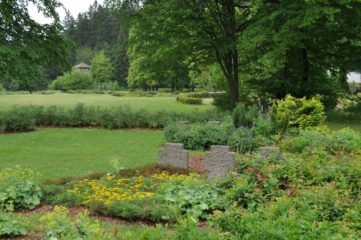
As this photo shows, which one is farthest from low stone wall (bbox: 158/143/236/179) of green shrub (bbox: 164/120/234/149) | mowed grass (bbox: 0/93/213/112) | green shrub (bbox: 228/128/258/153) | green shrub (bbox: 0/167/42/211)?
mowed grass (bbox: 0/93/213/112)

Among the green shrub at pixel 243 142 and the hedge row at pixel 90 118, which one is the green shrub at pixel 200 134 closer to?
the green shrub at pixel 243 142

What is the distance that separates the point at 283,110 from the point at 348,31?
8051 millimetres

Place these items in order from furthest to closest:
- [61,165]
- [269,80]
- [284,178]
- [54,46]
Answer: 1. [269,80]
2. [54,46]
3. [61,165]
4. [284,178]

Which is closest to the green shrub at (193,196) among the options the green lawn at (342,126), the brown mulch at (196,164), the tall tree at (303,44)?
the brown mulch at (196,164)

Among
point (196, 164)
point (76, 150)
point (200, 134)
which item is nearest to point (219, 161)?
point (196, 164)

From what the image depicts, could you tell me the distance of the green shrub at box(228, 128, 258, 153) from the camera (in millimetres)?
11586

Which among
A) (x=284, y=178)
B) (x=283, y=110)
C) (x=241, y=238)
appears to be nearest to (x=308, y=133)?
(x=283, y=110)

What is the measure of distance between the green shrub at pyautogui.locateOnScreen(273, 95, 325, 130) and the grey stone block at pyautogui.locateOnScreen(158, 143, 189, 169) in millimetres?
5324

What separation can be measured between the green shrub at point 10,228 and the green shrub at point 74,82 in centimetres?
7078

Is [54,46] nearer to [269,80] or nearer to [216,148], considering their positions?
[269,80]

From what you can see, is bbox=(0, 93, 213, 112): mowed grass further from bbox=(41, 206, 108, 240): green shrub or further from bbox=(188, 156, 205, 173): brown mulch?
bbox=(41, 206, 108, 240): green shrub

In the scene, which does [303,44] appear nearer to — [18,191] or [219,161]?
[219,161]

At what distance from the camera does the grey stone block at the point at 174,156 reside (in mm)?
9805

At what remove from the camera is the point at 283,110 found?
14.5m
